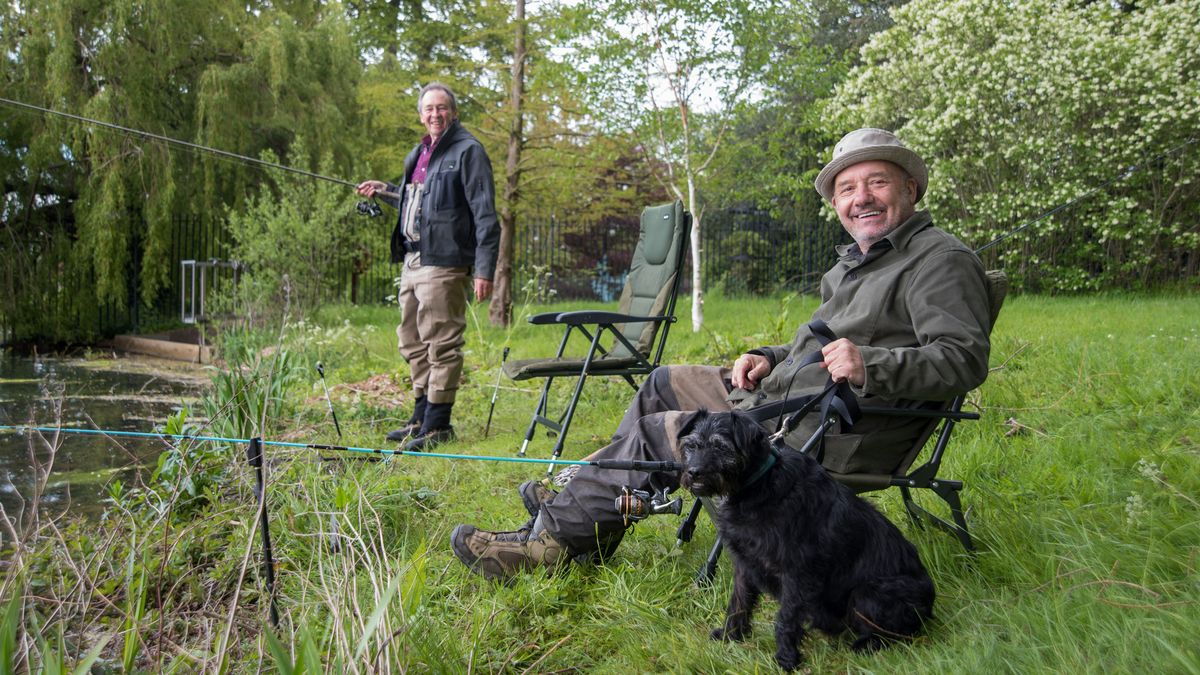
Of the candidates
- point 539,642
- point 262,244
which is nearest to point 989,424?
point 539,642

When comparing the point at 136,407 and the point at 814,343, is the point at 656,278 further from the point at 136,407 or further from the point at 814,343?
the point at 136,407

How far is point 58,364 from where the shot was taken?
9.70 m

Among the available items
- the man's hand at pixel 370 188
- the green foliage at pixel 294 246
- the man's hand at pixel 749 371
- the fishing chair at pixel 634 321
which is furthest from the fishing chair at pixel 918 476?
the green foliage at pixel 294 246

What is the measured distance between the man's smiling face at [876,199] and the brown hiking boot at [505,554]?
51.7 inches

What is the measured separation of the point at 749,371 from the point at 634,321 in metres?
1.68

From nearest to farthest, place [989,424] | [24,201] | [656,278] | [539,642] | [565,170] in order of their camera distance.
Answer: [539,642]
[989,424]
[656,278]
[565,170]
[24,201]

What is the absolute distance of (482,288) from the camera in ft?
15.4

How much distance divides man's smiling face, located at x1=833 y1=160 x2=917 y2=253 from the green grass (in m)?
0.92

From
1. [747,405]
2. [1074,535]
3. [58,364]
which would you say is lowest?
[58,364]

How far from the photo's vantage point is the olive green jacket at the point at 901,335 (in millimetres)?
2170

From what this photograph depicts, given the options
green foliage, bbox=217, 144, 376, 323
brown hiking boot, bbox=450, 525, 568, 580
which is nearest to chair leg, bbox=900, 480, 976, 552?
brown hiking boot, bbox=450, 525, 568, 580

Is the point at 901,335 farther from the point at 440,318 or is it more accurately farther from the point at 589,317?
the point at 440,318

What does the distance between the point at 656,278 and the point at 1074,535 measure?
112 inches

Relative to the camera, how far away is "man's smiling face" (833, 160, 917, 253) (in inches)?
102
